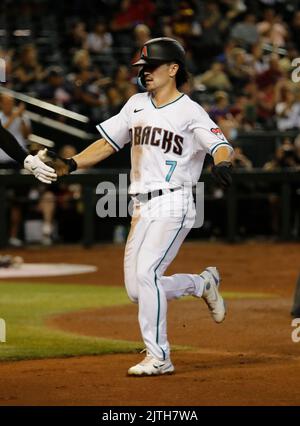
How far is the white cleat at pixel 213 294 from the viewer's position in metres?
8.13

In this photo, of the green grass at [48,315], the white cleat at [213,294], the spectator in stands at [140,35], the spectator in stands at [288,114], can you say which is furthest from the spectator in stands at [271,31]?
the white cleat at [213,294]

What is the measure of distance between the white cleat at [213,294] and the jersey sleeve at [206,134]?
1.09m

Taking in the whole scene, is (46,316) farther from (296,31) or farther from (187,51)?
(296,31)

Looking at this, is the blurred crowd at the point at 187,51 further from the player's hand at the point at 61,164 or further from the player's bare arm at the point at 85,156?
the player's hand at the point at 61,164

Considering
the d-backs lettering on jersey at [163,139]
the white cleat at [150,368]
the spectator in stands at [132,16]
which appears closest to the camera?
the white cleat at [150,368]

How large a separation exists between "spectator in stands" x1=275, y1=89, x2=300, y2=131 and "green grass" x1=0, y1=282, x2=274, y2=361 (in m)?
7.79

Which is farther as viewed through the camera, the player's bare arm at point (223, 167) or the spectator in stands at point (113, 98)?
the spectator in stands at point (113, 98)

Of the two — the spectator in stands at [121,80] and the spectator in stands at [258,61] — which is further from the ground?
the spectator in stands at [258,61]

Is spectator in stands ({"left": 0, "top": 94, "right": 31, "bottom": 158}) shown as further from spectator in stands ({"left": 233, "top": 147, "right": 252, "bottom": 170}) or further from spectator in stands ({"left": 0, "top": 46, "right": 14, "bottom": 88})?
spectator in stands ({"left": 233, "top": 147, "right": 252, "bottom": 170})

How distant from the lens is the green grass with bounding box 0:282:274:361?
28.5ft

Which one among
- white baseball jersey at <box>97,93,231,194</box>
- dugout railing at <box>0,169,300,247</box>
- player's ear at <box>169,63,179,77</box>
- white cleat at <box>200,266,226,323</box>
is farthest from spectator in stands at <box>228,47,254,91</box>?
white baseball jersey at <box>97,93,231,194</box>

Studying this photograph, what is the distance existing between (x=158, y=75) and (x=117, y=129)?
1.64ft

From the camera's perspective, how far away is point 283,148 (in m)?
19.1

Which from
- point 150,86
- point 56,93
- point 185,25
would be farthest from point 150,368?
point 185,25
